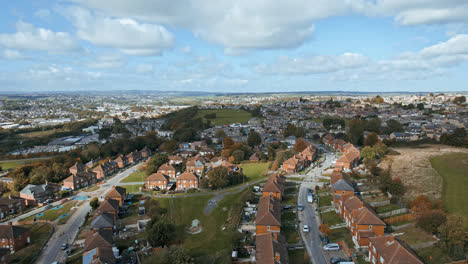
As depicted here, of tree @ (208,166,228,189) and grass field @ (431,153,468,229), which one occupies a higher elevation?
grass field @ (431,153,468,229)

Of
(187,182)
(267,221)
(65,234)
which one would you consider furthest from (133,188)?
(267,221)

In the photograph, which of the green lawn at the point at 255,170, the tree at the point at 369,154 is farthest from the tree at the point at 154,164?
the tree at the point at 369,154

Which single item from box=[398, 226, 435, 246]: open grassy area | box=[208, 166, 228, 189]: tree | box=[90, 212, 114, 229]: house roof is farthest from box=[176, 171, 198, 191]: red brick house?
box=[398, 226, 435, 246]: open grassy area

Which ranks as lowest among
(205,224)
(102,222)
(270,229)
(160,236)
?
(205,224)

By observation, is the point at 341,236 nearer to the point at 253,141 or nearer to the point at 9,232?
the point at 9,232

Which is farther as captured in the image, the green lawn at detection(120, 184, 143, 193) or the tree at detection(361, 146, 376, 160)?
the tree at detection(361, 146, 376, 160)

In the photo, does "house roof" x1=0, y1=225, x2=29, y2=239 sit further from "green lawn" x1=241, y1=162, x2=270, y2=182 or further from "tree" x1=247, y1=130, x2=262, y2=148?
"tree" x1=247, y1=130, x2=262, y2=148

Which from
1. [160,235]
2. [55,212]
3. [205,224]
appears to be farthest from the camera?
[55,212]
